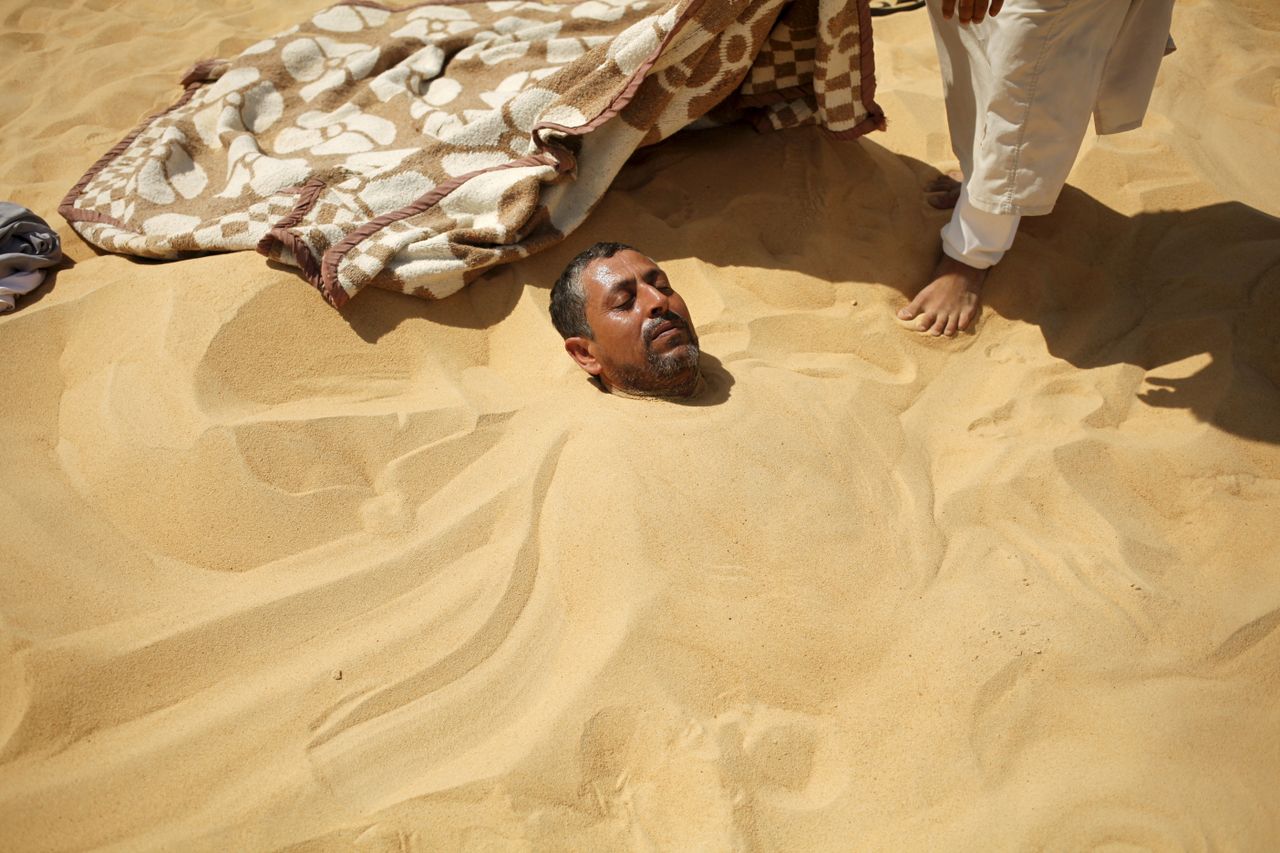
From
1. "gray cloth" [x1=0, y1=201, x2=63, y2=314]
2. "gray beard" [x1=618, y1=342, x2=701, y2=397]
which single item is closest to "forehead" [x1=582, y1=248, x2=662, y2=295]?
"gray beard" [x1=618, y1=342, x2=701, y2=397]

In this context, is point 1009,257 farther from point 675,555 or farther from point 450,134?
point 450,134

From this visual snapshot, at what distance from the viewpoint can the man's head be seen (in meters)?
2.41

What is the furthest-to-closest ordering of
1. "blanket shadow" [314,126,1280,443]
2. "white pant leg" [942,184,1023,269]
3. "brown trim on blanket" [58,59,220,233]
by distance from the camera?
"brown trim on blanket" [58,59,220,233] < "white pant leg" [942,184,1023,269] < "blanket shadow" [314,126,1280,443]

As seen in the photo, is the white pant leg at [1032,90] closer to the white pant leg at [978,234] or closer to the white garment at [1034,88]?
the white garment at [1034,88]

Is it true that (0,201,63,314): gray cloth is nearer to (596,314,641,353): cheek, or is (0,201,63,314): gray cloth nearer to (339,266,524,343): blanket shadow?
(339,266,524,343): blanket shadow

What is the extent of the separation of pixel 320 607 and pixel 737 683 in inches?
36.5

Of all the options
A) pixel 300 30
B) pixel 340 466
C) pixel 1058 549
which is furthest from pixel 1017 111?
pixel 300 30

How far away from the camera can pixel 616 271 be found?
2.54 m

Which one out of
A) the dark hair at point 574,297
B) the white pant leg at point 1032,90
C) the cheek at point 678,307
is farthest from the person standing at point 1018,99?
the dark hair at point 574,297

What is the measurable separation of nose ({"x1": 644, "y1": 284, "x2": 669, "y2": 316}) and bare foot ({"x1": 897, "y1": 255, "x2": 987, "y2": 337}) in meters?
0.83

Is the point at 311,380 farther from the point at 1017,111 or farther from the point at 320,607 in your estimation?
the point at 1017,111

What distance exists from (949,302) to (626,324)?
3.53 feet

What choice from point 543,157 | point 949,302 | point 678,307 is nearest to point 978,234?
point 949,302

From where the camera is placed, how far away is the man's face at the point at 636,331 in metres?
2.41
